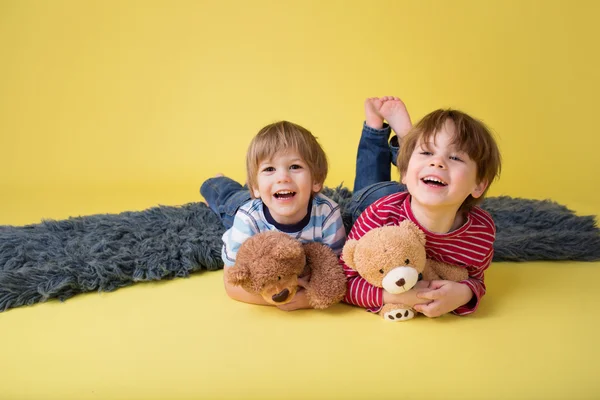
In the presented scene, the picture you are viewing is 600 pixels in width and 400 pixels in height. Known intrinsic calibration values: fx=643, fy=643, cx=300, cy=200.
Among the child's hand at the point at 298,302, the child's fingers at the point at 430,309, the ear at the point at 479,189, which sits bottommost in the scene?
the child's hand at the point at 298,302

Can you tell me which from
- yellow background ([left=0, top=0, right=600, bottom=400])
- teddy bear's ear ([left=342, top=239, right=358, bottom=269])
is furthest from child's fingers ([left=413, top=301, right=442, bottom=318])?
yellow background ([left=0, top=0, right=600, bottom=400])

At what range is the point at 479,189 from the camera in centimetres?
205

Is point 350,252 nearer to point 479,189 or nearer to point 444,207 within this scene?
point 444,207

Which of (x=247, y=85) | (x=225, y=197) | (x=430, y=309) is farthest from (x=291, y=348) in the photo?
(x=247, y=85)

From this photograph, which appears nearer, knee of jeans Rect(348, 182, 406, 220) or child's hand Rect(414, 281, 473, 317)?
child's hand Rect(414, 281, 473, 317)

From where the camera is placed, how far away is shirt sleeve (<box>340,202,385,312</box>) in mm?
2035

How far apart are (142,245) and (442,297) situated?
1.21 m

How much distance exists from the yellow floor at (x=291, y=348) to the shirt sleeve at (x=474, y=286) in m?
0.03

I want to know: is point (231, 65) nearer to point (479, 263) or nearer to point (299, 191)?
point (299, 191)

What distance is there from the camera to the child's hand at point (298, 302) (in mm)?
2086

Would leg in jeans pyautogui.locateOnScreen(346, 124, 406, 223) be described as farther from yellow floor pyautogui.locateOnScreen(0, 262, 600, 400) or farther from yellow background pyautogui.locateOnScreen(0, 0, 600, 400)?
yellow background pyautogui.locateOnScreen(0, 0, 600, 400)

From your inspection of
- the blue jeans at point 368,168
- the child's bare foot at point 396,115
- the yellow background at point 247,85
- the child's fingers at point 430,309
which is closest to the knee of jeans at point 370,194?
the blue jeans at point 368,168

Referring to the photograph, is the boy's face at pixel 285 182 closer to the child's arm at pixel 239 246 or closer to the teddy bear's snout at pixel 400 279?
the child's arm at pixel 239 246

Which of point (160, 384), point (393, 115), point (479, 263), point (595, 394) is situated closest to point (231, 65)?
point (393, 115)
